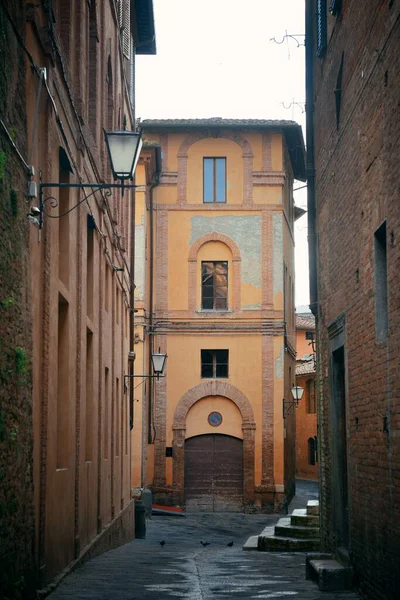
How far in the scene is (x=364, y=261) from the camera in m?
10.9

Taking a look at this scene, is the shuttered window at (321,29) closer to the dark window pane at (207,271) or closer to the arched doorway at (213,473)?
the dark window pane at (207,271)

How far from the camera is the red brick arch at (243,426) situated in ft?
109

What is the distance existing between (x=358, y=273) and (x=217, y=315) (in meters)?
Result: 22.7

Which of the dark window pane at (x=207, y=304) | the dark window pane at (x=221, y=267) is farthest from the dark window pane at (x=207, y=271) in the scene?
the dark window pane at (x=207, y=304)

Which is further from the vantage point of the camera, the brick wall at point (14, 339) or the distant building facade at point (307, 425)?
the distant building facade at point (307, 425)

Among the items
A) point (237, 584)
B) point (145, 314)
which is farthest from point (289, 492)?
point (237, 584)

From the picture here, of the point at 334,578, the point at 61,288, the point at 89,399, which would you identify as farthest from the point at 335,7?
the point at 334,578

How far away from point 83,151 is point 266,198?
842 inches

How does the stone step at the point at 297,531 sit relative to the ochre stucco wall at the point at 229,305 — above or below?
below

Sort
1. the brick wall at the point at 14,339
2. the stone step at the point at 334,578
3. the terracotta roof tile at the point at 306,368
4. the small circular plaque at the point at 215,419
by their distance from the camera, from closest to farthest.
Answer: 1. the brick wall at the point at 14,339
2. the stone step at the point at 334,578
3. the small circular plaque at the point at 215,419
4. the terracotta roof tile at the point at 306,368

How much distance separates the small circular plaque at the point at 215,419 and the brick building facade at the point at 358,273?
60.4ft

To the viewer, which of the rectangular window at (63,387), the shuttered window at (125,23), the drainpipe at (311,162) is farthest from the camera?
the shuttered window at (125,23)

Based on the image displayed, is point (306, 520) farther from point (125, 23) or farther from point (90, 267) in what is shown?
point (125, 23)

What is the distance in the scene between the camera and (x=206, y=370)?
34062 millimetres
